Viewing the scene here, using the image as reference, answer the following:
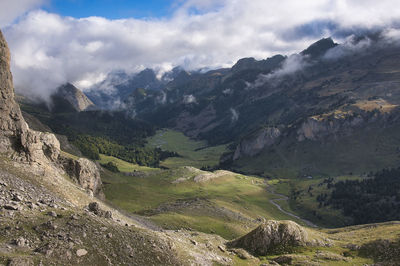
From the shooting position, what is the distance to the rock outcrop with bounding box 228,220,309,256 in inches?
2559

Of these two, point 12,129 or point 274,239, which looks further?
point 274,239

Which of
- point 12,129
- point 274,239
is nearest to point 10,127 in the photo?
point 12,129

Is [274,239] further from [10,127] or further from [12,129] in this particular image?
[10,127]

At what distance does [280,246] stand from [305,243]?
5.79 m

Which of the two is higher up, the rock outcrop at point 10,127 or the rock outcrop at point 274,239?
the rock outcrop at point 10,127

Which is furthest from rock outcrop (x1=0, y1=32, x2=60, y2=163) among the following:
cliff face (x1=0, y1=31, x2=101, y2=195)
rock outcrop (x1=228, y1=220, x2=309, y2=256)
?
rock outcrop (x1=228, y1=220, x2=309, y2=256)

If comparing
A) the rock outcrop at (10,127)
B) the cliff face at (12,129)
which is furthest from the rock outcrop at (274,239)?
the rock outcrop at (10,127)

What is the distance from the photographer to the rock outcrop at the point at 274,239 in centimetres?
6500

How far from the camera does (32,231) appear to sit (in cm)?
3466

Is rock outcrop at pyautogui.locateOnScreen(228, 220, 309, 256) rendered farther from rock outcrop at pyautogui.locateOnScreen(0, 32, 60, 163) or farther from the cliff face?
rock outcrop at pyautogui.locateOnScreen(0, 32, 60, 163)

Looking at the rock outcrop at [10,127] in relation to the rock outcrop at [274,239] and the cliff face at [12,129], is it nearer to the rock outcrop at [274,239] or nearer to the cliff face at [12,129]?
the cliff face at [12,129]

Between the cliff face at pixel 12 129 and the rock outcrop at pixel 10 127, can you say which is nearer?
the cliff face at pixel 12 129

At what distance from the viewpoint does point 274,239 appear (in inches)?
2621

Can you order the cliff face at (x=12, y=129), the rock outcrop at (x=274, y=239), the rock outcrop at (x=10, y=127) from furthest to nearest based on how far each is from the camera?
the rock outcrop at (x=274, y=239), the rock outcrop at (x=10, y=127), the cliff face at (x=12, y=129)
